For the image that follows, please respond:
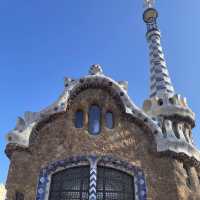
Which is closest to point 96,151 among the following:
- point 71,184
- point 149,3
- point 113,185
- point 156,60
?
point 113,185

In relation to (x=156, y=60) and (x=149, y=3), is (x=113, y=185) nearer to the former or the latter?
(x=156, y=60)

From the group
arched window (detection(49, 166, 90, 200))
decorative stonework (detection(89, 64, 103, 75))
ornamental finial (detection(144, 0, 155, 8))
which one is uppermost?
ornamental finial (detection(144, 0, 155, 8))

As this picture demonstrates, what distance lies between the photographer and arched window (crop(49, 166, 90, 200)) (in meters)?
10.2

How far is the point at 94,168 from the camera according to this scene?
34.8 feet

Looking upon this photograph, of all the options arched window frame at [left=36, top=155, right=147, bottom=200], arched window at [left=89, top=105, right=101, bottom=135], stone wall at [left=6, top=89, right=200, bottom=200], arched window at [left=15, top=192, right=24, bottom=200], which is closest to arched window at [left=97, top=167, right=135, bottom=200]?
arched window frame at [left=36, top=155, right=147, bottom=200]

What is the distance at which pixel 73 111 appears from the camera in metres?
12.3

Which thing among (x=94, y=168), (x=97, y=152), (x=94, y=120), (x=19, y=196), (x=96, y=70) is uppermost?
(x=96, y=70)

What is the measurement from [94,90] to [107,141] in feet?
7.69

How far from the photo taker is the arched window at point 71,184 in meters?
10.2

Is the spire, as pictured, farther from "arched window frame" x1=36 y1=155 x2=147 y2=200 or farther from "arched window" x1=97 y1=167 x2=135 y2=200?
"arched window" x1=97 y1=167 x2=135 y2=200

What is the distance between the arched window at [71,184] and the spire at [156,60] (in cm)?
656

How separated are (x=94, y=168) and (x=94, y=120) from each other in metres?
2.14

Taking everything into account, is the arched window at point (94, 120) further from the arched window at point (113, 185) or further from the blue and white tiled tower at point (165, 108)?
the blue and white tiled tower at point (165, 108)

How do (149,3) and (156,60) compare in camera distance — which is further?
(149,3)
